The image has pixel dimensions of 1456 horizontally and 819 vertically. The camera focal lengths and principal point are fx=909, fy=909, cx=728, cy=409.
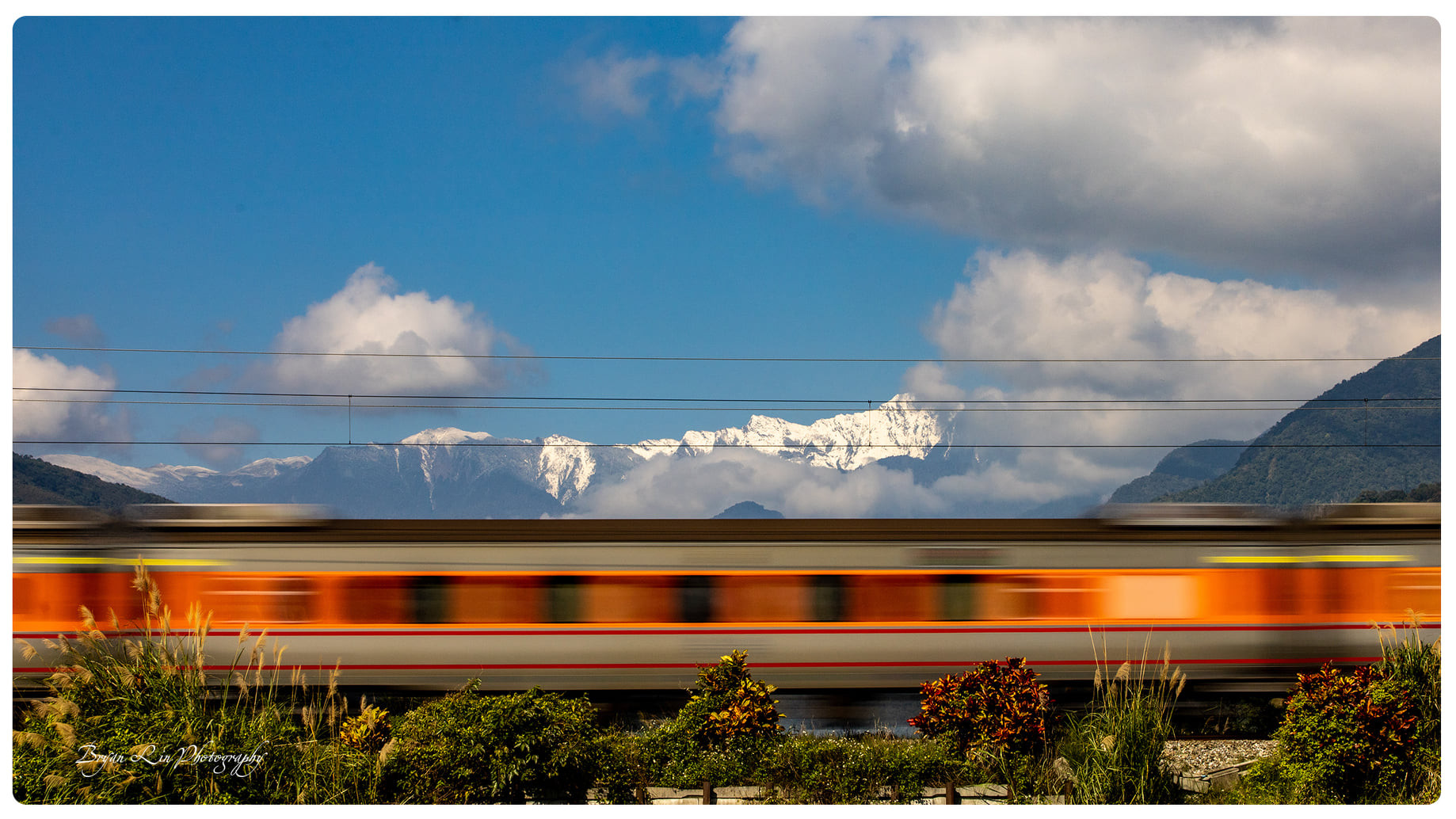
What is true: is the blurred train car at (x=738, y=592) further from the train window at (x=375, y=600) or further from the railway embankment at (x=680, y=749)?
the railway embankment at (x=680, y=749)

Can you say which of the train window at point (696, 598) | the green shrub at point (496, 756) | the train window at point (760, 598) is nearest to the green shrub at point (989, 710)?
the train window at point (760, 598)

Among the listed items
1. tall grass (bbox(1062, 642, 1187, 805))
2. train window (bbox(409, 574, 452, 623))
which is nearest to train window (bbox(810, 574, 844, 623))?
tall grass (bbox(1062, 642, 1187, 805))

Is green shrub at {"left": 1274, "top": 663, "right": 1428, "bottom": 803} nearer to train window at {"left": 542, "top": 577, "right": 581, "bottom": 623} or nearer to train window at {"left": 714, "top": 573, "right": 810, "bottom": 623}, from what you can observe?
train window at {"left": 714, "top": 573, "right": 810, "bottom": 623}

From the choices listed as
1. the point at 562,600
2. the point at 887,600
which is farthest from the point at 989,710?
the point at 562,600

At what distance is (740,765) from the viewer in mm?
8586

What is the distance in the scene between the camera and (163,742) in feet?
22.1

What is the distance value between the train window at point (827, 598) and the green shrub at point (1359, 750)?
4.74 metres

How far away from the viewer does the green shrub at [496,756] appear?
7508 mm

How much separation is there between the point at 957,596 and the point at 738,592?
8.84 ft

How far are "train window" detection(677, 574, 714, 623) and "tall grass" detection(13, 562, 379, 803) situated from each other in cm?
419

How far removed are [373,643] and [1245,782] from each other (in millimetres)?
9221

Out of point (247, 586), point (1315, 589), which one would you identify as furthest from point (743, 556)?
point (1315, 589)

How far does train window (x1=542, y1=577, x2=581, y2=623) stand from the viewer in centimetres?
1091

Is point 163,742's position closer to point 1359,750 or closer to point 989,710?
point 989,710
